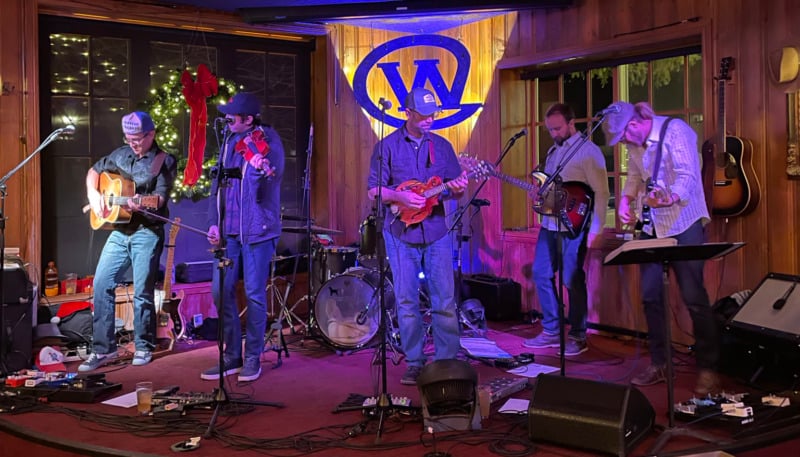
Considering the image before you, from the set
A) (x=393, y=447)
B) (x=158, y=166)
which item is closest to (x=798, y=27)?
(x=393, y=447)

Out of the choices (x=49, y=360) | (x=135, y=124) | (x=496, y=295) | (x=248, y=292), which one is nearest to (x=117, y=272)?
(x=49, y=360)

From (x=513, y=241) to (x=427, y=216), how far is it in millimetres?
2974

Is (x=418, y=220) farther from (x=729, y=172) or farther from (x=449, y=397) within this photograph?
(x=729, y=172)

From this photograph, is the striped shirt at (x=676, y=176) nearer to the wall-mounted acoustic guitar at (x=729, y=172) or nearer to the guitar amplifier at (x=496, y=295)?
the wall-mounted acoustic guitar at (x=729, y=172)

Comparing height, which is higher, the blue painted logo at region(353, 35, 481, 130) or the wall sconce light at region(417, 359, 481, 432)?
the blue painted logo at region(353, 35, 481, 130)

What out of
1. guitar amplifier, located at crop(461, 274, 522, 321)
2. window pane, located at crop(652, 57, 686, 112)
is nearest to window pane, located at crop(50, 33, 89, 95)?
guitar amplifier, located at crop(461, 274, 522, 321)

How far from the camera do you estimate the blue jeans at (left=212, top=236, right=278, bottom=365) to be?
5.26m

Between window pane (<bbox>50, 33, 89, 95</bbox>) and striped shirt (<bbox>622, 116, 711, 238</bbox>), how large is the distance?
17.0 ft

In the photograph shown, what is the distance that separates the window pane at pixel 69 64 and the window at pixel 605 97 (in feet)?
13.7

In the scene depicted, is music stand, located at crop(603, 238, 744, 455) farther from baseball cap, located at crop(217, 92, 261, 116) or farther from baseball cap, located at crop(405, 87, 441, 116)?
baseball cap, located at crop(217, 92, 261, 116)

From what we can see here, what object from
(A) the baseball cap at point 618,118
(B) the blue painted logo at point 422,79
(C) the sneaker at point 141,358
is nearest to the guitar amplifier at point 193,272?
Result: (C) the sneaker at point 141,358

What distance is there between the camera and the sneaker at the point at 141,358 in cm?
588

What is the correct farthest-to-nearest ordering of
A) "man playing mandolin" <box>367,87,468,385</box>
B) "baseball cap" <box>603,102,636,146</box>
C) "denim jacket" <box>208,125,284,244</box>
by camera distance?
"denim jacket" <box>208,125,284,244</box>, "man playing mandolin" <box>367,87,468,385</box>, "baseball cap" <box>603,102,636,146</box>

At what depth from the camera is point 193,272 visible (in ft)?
23.5
